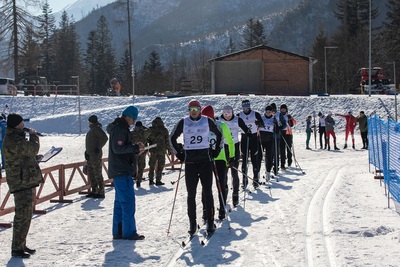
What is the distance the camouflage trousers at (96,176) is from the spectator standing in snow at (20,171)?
16.5 feet

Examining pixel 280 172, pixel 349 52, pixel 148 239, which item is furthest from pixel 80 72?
pixel 148 239

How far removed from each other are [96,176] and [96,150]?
0.63 m

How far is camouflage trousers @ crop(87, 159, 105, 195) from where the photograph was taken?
42.6 feet

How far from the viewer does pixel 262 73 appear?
48125 mm

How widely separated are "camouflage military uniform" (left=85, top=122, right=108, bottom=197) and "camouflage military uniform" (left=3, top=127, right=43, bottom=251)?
4.84 m

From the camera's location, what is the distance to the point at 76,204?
12578 millimetres

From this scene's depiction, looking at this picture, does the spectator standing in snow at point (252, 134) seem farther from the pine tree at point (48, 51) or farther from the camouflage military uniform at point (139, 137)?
the pine tree at point (48, 51)

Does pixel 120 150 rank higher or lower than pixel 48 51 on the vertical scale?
lower

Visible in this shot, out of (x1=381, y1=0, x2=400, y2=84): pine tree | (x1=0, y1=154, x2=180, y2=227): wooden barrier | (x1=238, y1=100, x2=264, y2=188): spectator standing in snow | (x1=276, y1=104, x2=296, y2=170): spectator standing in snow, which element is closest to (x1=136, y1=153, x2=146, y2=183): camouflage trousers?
(x1=0, y1=154, x2=180, y2=227): wooden barrier

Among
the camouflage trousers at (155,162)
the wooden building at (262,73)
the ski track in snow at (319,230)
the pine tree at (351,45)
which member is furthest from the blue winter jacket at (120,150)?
the pine tree at (351,45)

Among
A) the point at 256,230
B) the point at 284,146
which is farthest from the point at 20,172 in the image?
the point at 284,146

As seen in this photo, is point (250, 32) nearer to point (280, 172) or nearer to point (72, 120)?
point (72, 120)

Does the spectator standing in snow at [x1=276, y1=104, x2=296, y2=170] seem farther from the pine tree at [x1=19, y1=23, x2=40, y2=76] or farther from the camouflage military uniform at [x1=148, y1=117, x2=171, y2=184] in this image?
the pine tree at [x1=19, y1=23, x2=40, y2=76]

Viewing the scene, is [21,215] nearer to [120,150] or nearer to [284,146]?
[120,150]
